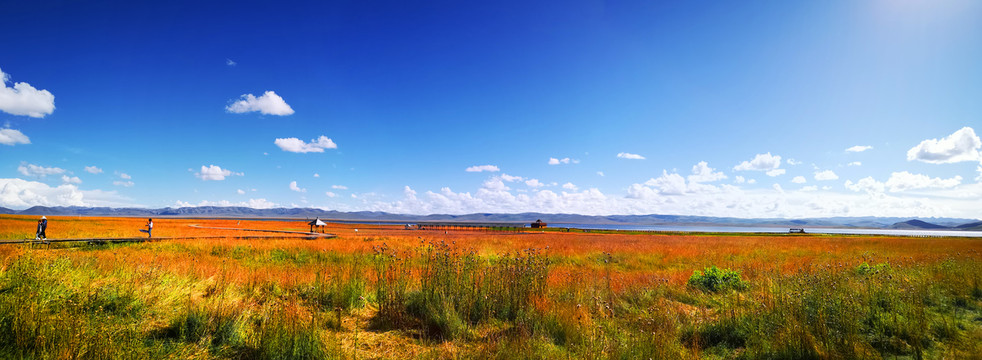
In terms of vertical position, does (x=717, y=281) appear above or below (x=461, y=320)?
above

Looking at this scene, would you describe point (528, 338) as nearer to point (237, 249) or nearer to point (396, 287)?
point (396, 287)

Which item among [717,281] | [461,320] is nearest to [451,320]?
[461,320]

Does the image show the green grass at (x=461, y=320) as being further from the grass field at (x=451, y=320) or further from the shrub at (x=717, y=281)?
the shrub at (x=717, y=281)

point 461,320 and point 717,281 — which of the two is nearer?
point 461,320

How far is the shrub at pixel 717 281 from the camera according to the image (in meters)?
9.34

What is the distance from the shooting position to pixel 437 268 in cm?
704

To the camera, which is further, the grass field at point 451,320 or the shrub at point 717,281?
the shrub at point 717,281

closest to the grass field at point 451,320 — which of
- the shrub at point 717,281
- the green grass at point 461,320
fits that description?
the green grass at point 461,320

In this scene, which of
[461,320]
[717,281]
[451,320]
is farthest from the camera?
[717,281]

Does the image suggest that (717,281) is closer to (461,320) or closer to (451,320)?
(461,320)

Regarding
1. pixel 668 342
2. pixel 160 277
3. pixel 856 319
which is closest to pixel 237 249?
pixel 160 277

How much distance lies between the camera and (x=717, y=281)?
9.65 metres

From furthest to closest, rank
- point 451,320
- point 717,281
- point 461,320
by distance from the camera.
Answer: point 717,281
point 461,320
point 451,320

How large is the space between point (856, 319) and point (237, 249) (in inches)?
832
